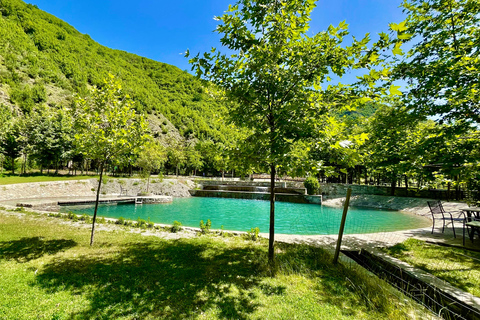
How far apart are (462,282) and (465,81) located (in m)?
4.31

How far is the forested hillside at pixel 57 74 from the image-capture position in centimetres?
4053

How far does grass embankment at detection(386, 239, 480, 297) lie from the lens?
388cm

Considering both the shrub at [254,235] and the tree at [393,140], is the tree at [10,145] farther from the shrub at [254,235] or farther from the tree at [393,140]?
the tree at [393,140]

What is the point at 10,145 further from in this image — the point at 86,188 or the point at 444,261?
the point at 444,261

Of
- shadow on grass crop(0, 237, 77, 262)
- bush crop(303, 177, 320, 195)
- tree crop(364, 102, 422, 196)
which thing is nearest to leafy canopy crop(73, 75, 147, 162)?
shadow on grass crop(0, 237, 77, 262)

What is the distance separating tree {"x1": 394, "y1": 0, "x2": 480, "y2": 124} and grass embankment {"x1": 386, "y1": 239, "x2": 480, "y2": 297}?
3345 millimetres

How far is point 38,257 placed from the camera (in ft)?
15.8

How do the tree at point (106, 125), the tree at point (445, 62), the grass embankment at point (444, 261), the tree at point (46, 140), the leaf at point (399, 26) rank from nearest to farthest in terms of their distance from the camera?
Answer: the leaf at point (399, 26) < the grass embankment at point (444, 261) < the tree at point (445, 62) < the tree at point (106, 125) < the tree at point (46, 140)

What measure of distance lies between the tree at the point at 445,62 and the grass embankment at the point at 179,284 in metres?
4.37

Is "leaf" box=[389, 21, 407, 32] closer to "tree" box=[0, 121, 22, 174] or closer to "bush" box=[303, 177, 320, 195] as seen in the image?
"bush" box=[303, 177, 320, 195]

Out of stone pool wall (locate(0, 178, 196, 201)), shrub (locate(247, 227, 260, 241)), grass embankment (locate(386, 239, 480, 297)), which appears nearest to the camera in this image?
grass embankment (locate(386, 239, 480, 297))

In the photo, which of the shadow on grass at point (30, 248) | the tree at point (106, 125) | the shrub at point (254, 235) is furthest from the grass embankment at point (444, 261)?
the shadow on grass at point (30, 248)

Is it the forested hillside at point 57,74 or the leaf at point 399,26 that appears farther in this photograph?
the forested hillside at point 57,74

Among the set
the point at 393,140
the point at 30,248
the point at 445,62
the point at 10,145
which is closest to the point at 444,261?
the point at 393,140
